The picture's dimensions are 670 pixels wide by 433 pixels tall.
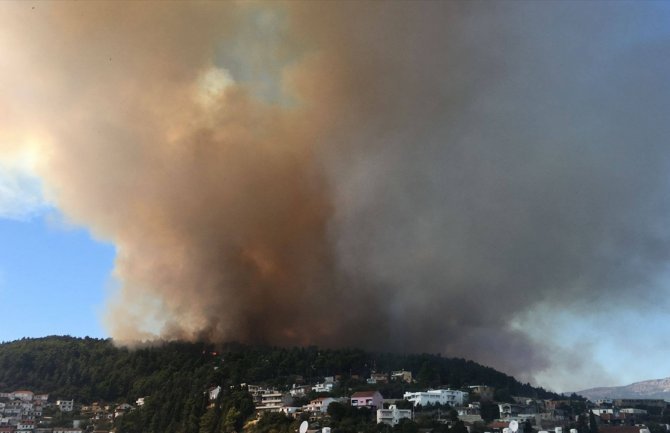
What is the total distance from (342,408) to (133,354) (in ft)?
110

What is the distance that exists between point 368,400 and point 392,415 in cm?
499

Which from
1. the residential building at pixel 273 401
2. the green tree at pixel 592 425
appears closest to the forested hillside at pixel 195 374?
the residential building at pixel 273 401

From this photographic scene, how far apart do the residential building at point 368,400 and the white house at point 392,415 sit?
11.0ft

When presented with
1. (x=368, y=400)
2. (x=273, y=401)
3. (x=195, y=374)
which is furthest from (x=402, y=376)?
(x=195, y=374)

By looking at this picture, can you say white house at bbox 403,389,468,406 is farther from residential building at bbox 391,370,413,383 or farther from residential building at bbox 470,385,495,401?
residential building at bbox 391,370,413,383

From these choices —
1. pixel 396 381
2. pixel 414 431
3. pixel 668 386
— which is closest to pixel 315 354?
pixel 396 381

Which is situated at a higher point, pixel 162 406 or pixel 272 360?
pixel 272 360

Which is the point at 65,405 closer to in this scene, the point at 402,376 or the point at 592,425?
the point at 402,376

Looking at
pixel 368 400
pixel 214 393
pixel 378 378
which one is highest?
pixel 378 378

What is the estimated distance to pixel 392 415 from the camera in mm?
47406

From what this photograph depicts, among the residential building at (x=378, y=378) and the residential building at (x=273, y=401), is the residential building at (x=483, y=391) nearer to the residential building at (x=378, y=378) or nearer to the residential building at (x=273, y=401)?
the residential building at (x=378, y=378)

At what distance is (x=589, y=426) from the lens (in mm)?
49844

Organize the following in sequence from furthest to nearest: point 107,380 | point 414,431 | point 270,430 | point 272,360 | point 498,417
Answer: point 107,380 < point 272,360 < point 498,417 < point 270,430 < point 414,431

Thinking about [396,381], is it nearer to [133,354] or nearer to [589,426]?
[589,426]
